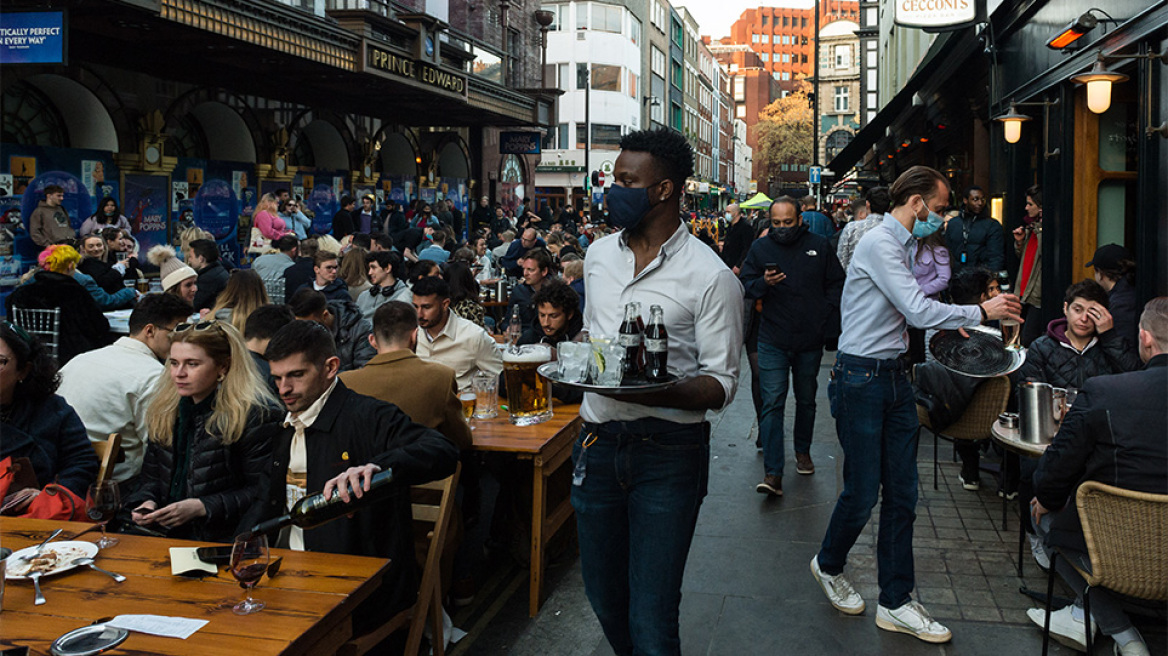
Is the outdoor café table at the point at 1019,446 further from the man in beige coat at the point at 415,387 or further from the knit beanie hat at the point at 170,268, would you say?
the knit beanie hat at the point at 170,268

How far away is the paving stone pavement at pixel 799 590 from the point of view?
4484 millimetres

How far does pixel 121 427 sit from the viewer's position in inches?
191

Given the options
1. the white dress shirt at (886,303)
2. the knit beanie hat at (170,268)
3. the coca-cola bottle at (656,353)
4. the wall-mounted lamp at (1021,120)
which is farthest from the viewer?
the wall-mounted lamp at (1021,120)

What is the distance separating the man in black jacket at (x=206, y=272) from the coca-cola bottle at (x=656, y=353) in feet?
21.9

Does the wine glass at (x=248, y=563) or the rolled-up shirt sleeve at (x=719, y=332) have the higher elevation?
the rolled-up shirt sleeve at (x=719, y=332)

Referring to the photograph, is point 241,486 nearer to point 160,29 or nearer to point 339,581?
point 339,581

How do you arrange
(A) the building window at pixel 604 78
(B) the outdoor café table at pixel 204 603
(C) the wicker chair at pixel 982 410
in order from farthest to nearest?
(A) the building window at pixel 604 78 → (C) the wicker chair at pixel 982 410 → (B) the outdoor café table at pixel 204 603

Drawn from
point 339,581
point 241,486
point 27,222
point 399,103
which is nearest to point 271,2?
point 27,222

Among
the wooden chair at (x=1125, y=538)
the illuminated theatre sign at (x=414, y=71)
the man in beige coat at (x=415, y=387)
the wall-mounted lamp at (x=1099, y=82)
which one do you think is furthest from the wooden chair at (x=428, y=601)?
the illuminated theatre sign at (x=414, y=71)

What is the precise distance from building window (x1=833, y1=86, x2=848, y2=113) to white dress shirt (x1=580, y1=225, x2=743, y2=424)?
80.7 m

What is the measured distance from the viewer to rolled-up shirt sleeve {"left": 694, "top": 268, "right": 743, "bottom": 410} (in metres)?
3.00

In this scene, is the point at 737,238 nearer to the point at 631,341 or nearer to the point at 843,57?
the point at 631,341

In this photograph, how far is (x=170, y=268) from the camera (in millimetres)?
8891

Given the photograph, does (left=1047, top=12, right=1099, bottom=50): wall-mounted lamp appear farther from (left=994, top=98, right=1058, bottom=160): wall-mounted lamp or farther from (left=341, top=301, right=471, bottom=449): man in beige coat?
(left=341, top=301, right=471, bottom=449): man in beige coat
